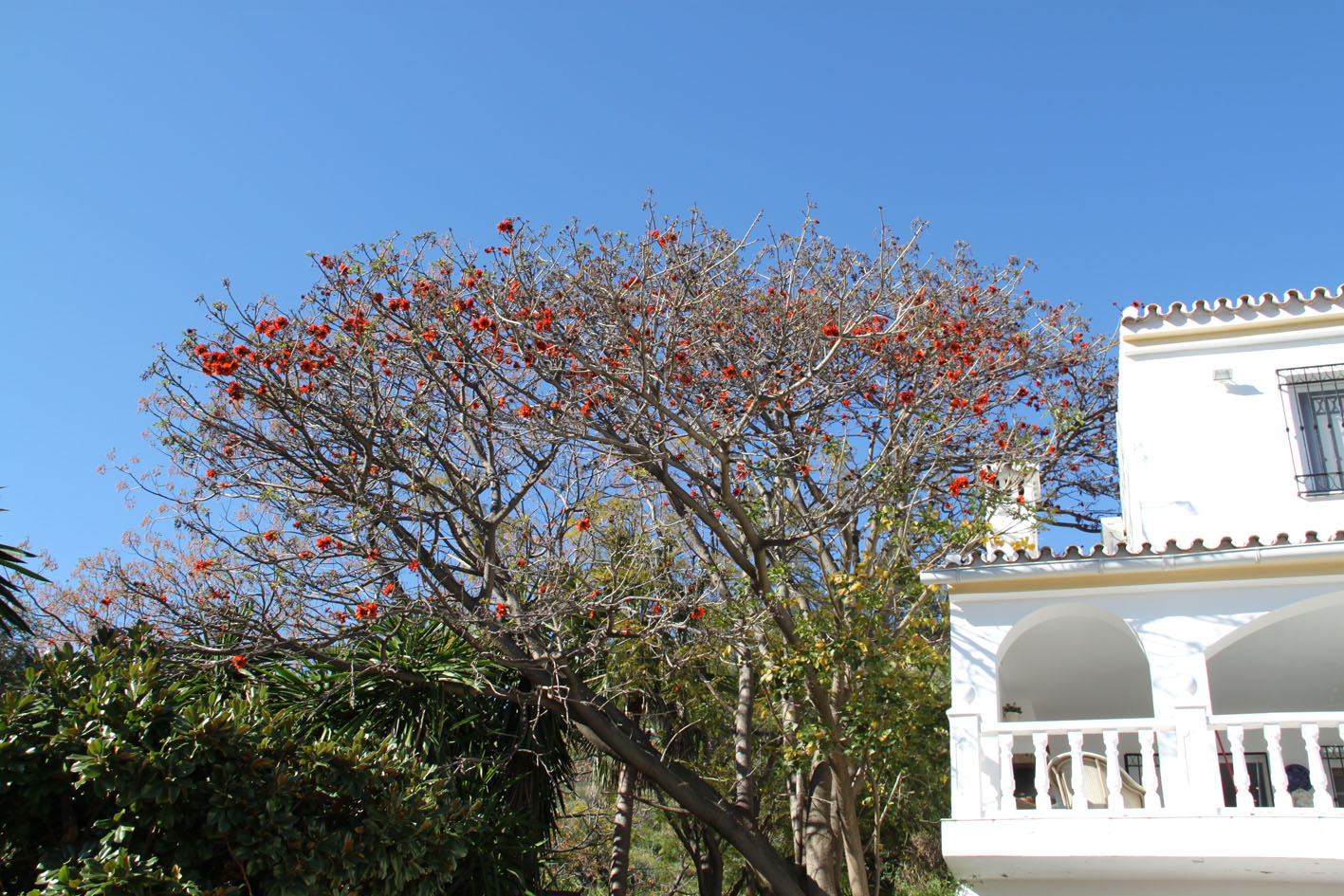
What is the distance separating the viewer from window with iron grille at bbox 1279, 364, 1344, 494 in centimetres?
1078

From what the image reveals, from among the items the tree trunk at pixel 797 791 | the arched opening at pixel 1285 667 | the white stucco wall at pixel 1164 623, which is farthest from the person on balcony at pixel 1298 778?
the tree trunk at pixel 797 791

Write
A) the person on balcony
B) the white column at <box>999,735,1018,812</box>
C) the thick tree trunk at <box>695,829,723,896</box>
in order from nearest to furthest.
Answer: the white column at <box>999,735,1018,812</box>, the person on balcony, the thick tree trunk at <box>695,829,723,896</box>

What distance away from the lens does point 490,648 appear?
10516 millimetres

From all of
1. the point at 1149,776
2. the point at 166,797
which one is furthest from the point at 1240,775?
the point at 166,797

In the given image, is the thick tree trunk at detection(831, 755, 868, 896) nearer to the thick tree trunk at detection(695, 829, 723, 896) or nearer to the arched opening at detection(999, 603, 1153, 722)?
the arched opening at detection(999, 603, 1153, 722)

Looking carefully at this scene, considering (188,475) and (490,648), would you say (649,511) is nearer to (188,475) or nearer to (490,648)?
(490,648)

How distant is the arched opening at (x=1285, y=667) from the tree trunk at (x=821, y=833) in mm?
4179

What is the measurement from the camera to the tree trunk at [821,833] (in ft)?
38.7

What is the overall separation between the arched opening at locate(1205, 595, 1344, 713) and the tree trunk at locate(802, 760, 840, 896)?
4.18 metres

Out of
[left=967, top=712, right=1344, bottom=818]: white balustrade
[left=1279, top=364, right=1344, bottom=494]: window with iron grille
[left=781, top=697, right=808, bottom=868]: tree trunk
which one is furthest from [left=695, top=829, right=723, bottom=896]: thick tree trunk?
[left=1279, top=364, right=1344, bottom=494]: window with iron grille

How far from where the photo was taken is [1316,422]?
11148 mm

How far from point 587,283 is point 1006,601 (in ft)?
16.9

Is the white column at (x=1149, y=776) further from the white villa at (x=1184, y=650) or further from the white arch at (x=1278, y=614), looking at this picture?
the white arch at (x=1278, y=614)

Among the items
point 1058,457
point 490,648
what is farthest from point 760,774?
point 1058,457
